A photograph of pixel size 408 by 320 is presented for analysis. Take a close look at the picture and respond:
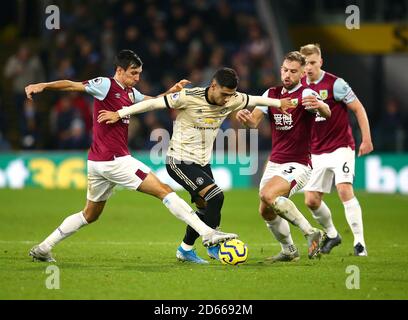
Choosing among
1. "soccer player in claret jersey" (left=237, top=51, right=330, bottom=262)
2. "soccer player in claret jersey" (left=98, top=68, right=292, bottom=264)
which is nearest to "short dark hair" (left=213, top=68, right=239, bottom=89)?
→ "soccer player in claret jersey" (left=98, top=68, right=292, bottom=264)

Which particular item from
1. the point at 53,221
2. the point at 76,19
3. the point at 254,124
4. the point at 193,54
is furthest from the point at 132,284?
the point at 76,19

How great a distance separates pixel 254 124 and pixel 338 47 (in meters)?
14.5

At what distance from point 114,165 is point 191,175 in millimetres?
789

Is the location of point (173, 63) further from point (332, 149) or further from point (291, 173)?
point (291, 173)

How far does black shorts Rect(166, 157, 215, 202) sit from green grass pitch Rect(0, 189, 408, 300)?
805 millimetres

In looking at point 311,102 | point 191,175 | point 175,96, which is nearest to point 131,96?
point 175,96

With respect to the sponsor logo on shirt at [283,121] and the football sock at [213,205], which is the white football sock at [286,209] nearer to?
the football sock at [213,205]

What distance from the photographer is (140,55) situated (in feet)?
69.9

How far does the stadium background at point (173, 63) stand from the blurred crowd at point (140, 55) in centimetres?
3

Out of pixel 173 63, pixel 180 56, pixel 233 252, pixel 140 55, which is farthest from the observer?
pixel 180 56

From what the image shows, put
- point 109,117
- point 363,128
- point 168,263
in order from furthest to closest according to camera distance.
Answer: point 363,128 → point 168,263 → point 109,117

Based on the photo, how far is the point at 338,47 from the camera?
23.7 m

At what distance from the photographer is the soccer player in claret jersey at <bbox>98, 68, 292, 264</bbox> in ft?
31.0

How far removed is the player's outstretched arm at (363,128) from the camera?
34.1ft
